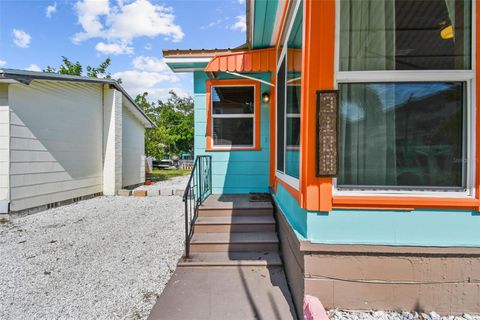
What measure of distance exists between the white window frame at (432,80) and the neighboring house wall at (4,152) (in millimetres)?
6786

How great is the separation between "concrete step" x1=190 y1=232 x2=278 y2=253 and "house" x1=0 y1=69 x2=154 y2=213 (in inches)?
198

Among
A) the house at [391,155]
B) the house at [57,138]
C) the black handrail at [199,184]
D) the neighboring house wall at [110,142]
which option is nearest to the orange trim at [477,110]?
the house at [391,155]

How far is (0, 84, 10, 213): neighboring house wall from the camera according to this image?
17.4 feet

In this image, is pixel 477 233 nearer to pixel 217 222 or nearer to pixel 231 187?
pixel 217 222

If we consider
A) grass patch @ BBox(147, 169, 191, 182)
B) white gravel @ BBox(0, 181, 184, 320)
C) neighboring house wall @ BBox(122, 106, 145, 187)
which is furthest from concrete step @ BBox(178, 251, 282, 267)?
grass patch @ BBox(147, 169, 191, 182)

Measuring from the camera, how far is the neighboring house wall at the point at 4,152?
5.30 m

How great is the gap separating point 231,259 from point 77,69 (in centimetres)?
1588

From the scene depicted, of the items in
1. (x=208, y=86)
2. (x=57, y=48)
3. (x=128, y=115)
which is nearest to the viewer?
(x=208, y=86)

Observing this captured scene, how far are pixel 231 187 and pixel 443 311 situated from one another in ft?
11.7

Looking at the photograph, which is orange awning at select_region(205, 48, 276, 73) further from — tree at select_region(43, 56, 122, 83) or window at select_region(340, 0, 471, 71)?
tree at select_region(43, 56, 122, 83)

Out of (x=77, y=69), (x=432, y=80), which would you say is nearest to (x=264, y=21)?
(x=432, y=80)

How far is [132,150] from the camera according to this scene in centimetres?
1057

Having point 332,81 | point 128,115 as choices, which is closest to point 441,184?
point 332,81

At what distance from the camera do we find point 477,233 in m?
1.78
